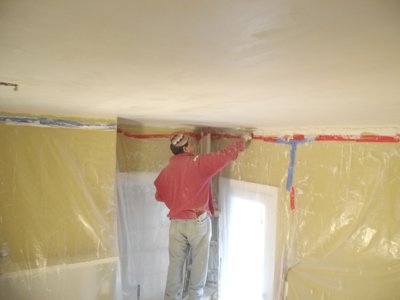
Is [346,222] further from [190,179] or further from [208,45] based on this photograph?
[208,45]

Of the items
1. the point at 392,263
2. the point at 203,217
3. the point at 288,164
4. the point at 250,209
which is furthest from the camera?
the point at 250,209

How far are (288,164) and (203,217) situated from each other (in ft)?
2.29

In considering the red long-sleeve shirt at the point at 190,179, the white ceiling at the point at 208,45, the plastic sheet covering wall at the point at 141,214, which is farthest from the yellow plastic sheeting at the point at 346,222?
the plastic sheet covering wall at the point at 141,214

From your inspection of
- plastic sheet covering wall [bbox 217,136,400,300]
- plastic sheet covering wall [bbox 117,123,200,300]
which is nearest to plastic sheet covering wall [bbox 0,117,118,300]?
plastic sheet covering wall [bbox 117,123,200,300]

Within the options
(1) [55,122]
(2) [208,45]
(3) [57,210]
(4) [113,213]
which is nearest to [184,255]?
(4) [113,213]

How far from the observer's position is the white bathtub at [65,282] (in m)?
1.59

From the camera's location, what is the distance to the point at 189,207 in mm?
2062

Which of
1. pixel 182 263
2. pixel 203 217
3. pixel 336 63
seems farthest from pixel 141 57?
pixel 182 263

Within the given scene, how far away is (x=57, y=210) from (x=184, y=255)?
3.06ft

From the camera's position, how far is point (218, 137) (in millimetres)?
2551

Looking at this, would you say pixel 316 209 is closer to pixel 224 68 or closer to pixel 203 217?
pixel 203 217

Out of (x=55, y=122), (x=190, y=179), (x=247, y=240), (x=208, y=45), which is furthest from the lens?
(x=247, y=240)

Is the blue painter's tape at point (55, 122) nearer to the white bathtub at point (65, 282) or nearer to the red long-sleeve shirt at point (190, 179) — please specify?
the red long-sleeve shirt at point (190, 179)

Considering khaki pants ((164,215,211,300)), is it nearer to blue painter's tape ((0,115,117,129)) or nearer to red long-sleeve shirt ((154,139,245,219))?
red long-sleeve shirt ((154,139,245,219))
